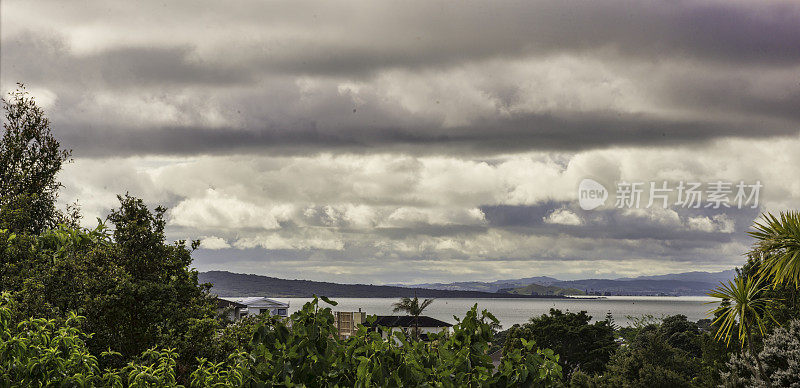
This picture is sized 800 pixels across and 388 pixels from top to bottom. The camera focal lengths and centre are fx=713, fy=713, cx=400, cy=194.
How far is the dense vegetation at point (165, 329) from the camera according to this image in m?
4.22

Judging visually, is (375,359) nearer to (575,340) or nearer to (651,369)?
(651,369)

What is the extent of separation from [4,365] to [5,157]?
21.2 metres

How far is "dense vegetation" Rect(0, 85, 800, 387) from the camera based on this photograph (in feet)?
13.9

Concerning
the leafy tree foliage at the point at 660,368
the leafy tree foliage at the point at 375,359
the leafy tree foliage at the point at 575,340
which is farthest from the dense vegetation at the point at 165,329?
the leafy tree foliage at the point at 575,340

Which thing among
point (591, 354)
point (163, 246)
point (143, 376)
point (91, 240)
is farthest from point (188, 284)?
point (591, 354)

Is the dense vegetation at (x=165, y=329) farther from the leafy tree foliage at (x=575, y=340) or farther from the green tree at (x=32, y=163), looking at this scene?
the leafy tree foliage at (x=575, y=340)

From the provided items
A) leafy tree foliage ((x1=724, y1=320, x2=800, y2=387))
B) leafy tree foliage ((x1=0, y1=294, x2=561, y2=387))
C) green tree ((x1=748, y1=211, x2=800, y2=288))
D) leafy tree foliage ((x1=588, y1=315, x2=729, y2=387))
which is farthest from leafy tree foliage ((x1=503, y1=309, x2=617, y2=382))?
leafy tree foliage ((x1=0, y1=294, x2=561, y2=387))

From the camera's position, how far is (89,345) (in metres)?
10.1

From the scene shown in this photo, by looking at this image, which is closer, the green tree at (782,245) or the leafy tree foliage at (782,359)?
the green tree at (782,245)

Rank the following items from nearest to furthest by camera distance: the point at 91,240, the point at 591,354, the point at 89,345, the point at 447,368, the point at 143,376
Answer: the point at 447,368
the point at 143,376
the point at 89,345
the point at 91,240
the point at 591,354

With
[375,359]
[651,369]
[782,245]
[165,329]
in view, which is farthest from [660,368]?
[375,359]

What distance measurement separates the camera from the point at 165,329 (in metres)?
10.2

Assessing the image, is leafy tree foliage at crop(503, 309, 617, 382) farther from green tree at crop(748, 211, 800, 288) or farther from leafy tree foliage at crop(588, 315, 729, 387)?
green tree at crop(748, 211, 800, 288)

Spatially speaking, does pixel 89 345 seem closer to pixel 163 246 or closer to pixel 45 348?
pixel 163 246
